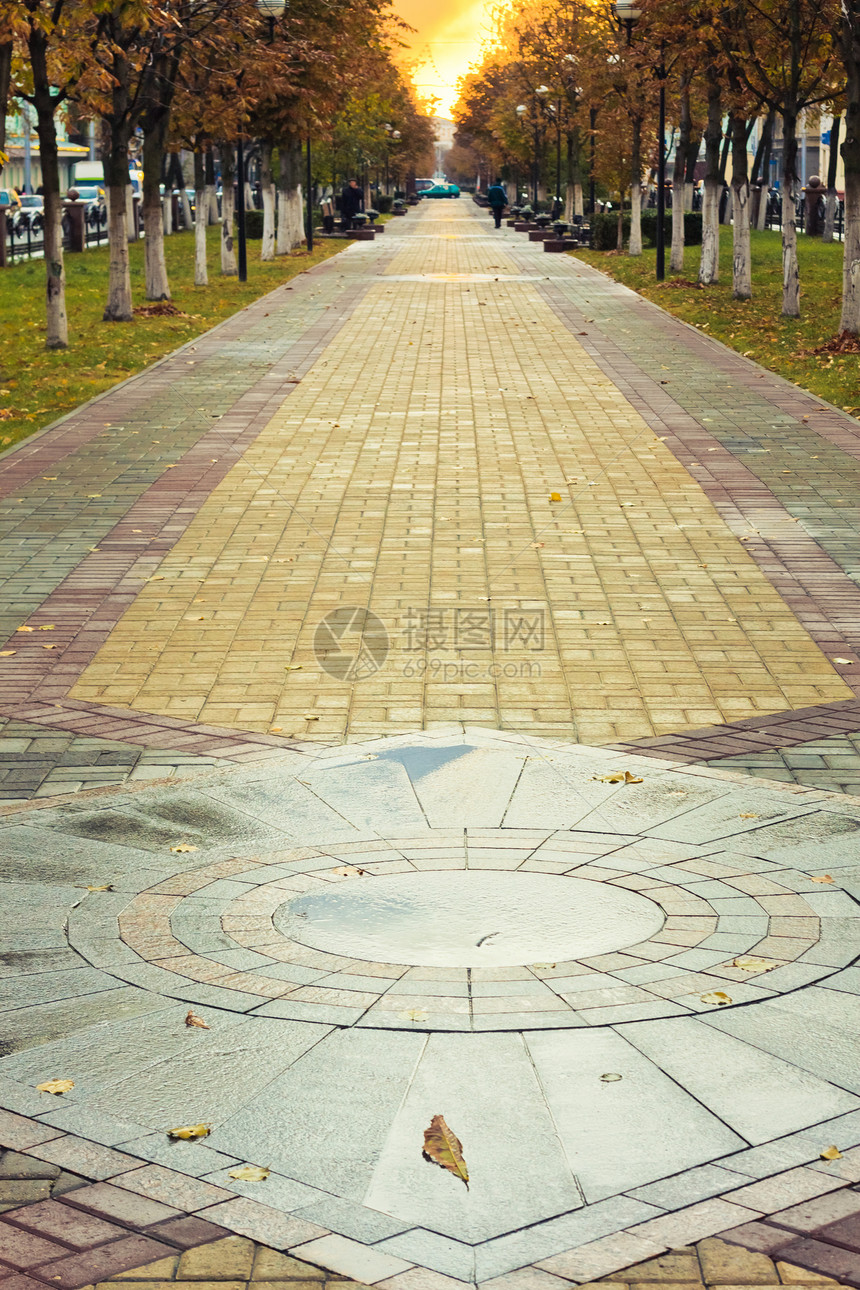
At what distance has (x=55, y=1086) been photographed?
3.81m

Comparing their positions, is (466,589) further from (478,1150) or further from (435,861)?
(478,1150)

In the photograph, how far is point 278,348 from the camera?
828 inches

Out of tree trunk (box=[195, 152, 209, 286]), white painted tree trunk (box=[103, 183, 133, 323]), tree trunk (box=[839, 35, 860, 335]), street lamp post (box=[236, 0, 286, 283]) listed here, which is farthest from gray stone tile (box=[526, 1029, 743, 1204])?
tree trunk (box=[195, 152, 209, 286])

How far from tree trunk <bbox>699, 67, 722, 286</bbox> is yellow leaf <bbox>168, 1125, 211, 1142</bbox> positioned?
84.1 ft

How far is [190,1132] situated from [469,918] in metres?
1.48

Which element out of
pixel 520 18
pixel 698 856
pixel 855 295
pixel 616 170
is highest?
pixel 520 18

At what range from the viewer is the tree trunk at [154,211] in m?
25.1

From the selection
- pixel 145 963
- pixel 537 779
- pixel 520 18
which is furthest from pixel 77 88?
pixel 520 18

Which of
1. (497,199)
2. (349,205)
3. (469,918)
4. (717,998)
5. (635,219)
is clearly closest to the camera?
(717,998)

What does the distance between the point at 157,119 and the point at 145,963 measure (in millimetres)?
23603

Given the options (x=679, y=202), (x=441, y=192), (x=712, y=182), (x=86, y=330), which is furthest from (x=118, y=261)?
(x=441, y=192)

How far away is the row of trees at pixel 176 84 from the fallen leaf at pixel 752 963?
1253cm

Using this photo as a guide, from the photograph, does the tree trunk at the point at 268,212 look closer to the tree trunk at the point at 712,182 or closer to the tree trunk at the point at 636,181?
the tree trunk at the point at 636,181

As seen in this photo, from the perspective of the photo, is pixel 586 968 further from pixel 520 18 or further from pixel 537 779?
pixel 520 18
